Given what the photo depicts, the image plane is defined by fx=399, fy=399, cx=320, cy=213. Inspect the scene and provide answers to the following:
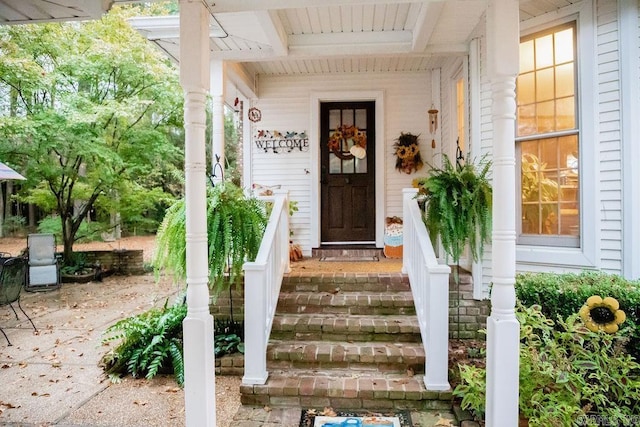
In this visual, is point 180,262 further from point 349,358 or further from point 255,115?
point 255,115

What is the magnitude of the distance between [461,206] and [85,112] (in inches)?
261

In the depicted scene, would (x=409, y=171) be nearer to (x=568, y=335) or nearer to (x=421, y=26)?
(x=421, y=26)

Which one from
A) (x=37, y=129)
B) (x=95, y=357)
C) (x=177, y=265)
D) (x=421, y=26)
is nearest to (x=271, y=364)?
(x=177, y=265)

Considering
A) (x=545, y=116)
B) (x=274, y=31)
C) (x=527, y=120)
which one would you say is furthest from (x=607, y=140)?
(x=274, y=31)

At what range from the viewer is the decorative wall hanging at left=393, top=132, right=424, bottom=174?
5.53 metres

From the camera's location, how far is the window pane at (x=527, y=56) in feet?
12.0

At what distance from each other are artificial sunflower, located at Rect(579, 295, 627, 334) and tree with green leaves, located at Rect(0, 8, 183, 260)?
653 cm

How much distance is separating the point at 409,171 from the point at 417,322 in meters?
2.69

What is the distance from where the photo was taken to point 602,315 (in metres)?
2.41

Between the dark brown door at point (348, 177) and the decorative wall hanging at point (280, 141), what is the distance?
11.4 inches

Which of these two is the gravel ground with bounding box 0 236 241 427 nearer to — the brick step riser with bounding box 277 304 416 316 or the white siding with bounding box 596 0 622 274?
the brick step riser with bounding box 277 304 416 316

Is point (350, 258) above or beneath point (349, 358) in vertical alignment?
above

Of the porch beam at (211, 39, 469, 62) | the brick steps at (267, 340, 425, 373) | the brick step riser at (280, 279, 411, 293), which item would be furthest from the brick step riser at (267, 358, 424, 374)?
the porch beam at (211, 39, 469, 62)

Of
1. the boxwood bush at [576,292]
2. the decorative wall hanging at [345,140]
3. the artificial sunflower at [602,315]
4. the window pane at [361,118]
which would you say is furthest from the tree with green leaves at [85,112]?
the artificial sunflower at [602,315]
